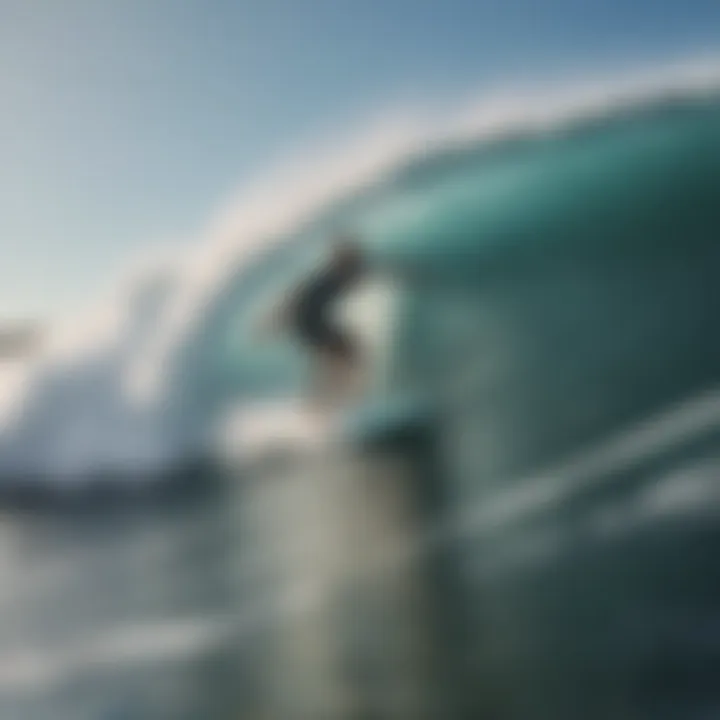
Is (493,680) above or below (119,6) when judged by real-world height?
below

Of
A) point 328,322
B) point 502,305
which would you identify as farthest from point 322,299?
point 502,305

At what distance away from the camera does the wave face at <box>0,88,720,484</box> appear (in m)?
1.05

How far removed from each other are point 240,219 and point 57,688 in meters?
0.56

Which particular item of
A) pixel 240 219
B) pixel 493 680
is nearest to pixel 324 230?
pixel 240 219

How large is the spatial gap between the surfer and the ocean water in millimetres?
23

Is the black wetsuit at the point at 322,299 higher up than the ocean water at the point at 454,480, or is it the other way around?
the black wetsuit at the point at 322,299

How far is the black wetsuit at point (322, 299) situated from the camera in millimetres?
1084

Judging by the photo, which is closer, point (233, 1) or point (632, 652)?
point (632, 652)

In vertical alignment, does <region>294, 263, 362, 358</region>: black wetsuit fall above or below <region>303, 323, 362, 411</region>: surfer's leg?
above

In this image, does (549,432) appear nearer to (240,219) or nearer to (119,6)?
(240,219)

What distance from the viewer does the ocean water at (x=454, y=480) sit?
1.02 m

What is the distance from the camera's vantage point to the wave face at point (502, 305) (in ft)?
3.45

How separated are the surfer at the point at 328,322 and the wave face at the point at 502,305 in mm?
24

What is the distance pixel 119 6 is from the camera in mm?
1112
